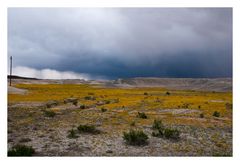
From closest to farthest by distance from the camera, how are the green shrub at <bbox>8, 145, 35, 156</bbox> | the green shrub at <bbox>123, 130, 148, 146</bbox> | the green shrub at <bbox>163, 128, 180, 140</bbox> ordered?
1. the green shrub at <bbox>8, 145, 35, 156</bbox>
2. the green shrub at <bbox>123, 130, 148, 146</bbox>
3. the green shrub at <bbox>163, 128, 180, 140</bbox>

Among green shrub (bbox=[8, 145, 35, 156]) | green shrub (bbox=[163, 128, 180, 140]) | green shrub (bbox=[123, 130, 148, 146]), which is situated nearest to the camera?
green shrub (bbox=[8, 145, 35, 156])

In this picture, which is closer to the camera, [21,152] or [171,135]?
[21,152]

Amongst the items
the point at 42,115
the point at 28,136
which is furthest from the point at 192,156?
the point at 42,115

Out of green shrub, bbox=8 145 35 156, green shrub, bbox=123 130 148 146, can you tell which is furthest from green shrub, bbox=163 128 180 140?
green shrub, bbox=8 145 35 156

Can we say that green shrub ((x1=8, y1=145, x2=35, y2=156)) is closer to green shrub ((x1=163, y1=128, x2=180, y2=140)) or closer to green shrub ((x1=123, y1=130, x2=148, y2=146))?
green shrub ((x1=123, y1=130, x2=148, y2=146))

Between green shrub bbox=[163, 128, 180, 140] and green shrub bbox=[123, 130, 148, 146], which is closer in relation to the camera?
green shrub bbox=[123, 130, 148, 146]

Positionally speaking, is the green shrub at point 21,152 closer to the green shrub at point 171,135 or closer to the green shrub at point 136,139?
the green shrub at point 136,139

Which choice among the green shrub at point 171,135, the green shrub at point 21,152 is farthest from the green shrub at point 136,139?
the green shrub at point 21,152

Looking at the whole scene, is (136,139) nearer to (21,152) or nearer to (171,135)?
(171,135)

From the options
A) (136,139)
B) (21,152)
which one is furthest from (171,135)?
(21,152)

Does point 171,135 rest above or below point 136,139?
below

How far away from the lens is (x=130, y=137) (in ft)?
43.6
